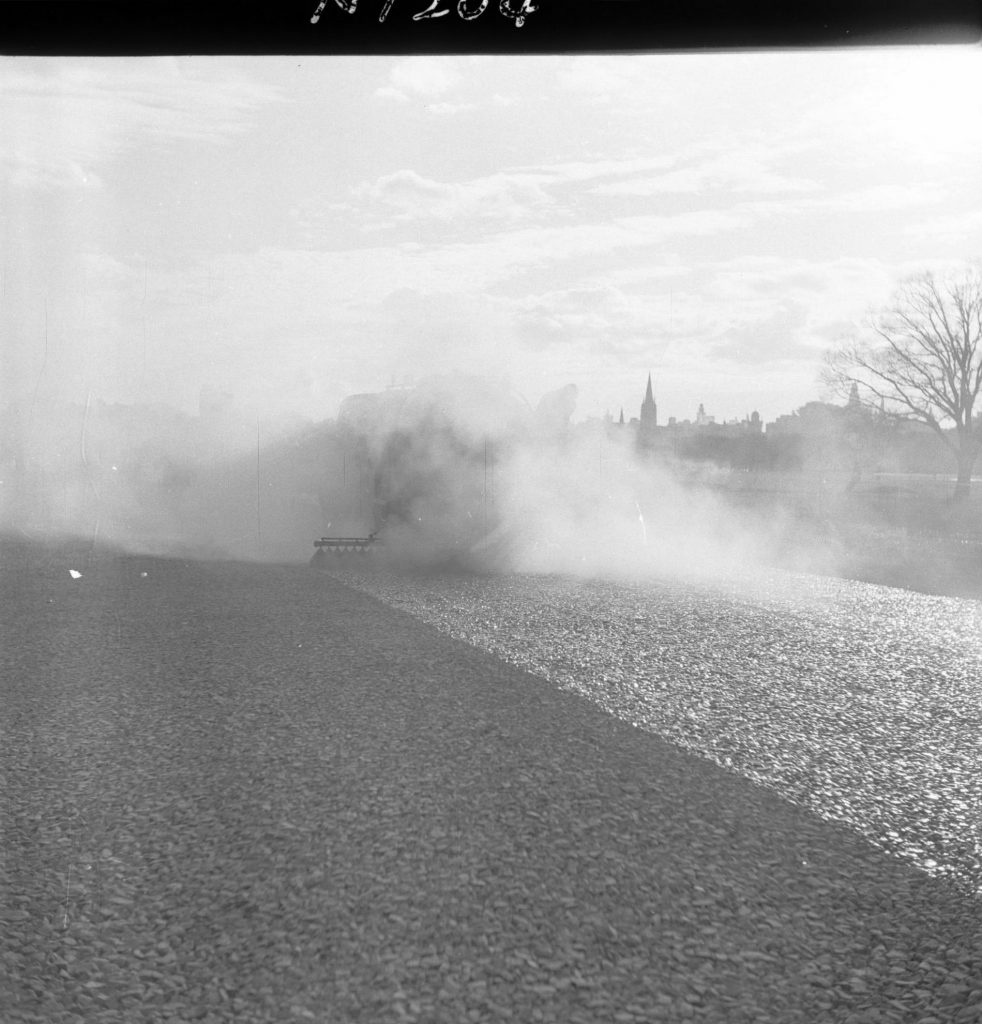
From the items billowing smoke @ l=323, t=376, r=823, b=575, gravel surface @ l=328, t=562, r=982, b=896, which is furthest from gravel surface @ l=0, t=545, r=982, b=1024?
billowing smoke @ l=323, t=376, r=823, b=575

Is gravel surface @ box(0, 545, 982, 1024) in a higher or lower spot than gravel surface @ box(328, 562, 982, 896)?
lower

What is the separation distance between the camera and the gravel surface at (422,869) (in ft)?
10.2

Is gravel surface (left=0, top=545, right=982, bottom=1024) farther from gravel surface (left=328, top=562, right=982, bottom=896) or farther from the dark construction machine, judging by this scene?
the dark construction machine

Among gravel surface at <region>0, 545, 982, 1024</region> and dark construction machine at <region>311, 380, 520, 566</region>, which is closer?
gravel surface at <region>0, 545, 982, 1024</region>

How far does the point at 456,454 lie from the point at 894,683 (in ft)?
37.0

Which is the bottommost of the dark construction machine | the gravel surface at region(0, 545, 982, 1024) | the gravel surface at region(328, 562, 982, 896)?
the gravel surface at region(0, 545, 982, 1024)

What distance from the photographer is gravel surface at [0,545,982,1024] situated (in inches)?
122

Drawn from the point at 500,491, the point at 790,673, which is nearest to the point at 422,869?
the point at 790,673

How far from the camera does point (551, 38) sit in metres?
2.19

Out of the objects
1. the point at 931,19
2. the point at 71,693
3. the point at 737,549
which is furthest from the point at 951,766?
the point at 737,549

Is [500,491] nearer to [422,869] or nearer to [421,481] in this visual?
[421,481]

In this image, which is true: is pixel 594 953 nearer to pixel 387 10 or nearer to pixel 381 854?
pixel 381 854

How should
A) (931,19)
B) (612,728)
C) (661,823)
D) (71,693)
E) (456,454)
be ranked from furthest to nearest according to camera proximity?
(456,454) < (71,693) < (612,728) < (661,823) < (931,19)

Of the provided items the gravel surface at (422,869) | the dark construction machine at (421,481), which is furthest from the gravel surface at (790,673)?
the dark construction machine at (421,481)
